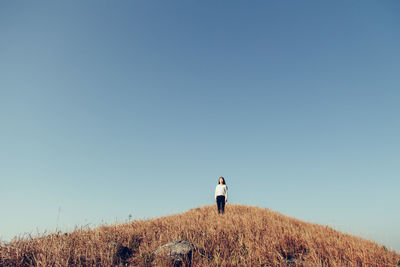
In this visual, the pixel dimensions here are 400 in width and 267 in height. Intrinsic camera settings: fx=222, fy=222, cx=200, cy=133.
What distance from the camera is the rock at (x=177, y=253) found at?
167 inches

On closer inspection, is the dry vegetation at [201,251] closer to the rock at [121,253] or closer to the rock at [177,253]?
the rock at [121,253]

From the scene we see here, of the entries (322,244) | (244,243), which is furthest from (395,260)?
(244,243)

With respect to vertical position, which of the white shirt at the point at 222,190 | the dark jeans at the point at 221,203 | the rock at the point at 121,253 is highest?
the white shirt at the point at 222,190

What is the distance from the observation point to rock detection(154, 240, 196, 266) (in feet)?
13.9

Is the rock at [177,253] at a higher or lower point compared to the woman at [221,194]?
lower

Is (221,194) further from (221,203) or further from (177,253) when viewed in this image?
(177,253)

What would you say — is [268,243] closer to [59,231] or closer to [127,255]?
[127,255]

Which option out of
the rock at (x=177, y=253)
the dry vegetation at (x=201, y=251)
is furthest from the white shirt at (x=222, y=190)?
the rock at (x=177, y=253)

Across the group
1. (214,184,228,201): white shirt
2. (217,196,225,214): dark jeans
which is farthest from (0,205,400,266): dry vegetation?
(217,196,225,214): dark jeans

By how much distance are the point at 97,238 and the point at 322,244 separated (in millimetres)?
5297

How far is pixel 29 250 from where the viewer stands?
430 cm

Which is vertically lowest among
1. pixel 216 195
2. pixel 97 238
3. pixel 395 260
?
pixel 395 260

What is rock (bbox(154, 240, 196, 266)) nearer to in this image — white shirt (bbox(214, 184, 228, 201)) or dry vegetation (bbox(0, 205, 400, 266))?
dry vegetation (bbox(0, 205, 400, 266))

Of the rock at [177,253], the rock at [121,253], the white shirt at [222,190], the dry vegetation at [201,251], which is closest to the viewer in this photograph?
the dry vegetation at [201,251]
